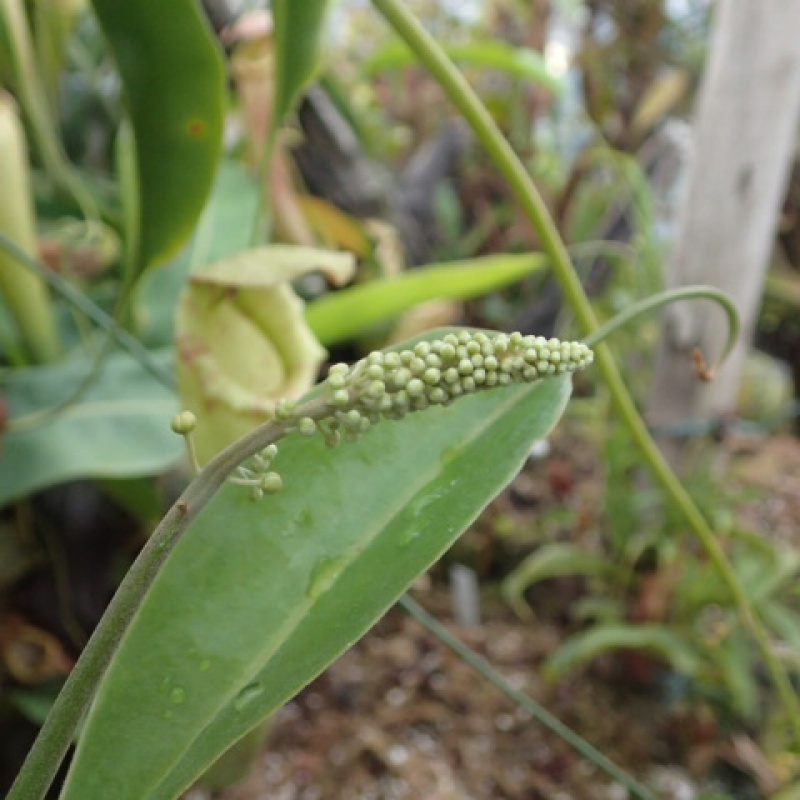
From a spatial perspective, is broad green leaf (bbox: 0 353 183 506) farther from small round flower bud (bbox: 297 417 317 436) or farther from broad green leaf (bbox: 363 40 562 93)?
broad green leaf (bbox: 363 40 562 93)

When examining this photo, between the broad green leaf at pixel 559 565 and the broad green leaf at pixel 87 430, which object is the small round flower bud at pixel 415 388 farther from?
the broad green leaf at pixel 559 565

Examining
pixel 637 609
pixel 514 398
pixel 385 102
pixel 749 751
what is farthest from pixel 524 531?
pixel 385 102

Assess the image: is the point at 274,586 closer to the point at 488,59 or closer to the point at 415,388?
the point at 415,388

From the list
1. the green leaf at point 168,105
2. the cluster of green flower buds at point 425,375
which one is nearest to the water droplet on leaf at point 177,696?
the cluster of green flower buds at point 425,375

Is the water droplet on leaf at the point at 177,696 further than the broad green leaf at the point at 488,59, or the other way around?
the broad green leaf at the point at 488,59

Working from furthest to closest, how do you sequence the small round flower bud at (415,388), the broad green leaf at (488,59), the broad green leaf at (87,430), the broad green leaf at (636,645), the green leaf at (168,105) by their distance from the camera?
the broad green leaf at (488,59) < the broad green leaf at (636,645) < the broad green leaf at (87,430) < the green leaf at (168,105) < the small round flower bud at (415,388)

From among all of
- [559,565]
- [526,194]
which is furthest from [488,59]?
[526,194]

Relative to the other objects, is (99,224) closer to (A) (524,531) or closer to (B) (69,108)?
(B) (69,108)
